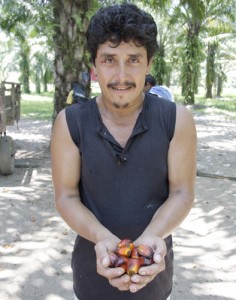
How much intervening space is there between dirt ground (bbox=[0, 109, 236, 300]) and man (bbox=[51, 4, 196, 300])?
1929 mm

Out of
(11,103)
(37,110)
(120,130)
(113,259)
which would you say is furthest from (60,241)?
(37,110)

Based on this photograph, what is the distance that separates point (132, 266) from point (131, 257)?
3 centimetres

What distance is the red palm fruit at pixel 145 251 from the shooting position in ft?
4.82

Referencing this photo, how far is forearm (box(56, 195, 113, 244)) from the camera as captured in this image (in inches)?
62.2

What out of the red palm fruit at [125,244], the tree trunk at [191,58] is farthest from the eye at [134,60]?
the tree trunk at [191,58]

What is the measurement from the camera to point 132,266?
1436 millimetres

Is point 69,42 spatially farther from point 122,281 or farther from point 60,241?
point 122,281

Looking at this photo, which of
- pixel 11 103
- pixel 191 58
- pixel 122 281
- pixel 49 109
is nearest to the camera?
pixel 122 281

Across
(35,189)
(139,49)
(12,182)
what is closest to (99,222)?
(139,49)

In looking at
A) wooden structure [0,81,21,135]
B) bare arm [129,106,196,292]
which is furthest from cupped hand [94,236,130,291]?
wooden structure [0,81,21,135]

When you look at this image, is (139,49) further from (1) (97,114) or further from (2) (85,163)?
(2) (85,163)

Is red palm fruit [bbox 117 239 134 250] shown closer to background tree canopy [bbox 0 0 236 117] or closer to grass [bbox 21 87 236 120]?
background tree canopy [bbox 0 0 236 117]

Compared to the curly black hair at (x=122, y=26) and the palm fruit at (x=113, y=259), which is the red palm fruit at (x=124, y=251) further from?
the curly black hair at (x=122, y=26)

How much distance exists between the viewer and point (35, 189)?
620 centimetres
